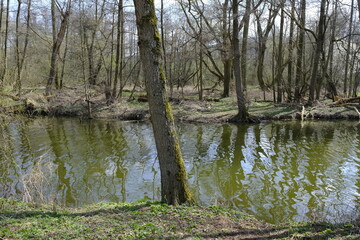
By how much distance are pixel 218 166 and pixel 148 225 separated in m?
5.80

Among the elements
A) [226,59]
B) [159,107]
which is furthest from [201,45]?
[159,107]

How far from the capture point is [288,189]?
27.0ft

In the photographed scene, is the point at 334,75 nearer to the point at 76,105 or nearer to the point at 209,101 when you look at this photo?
the point at 209,101

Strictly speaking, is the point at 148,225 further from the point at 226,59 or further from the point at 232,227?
the point at 226,59

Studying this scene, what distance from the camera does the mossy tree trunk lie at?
544cm

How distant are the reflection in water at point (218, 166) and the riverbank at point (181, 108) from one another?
8.28 ft

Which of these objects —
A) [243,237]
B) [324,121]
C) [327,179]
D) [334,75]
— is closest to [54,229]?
[243,237]

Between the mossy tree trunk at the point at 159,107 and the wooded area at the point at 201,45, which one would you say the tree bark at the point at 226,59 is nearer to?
the wooded area at the point at 201,45

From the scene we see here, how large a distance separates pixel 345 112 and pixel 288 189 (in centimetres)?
1409

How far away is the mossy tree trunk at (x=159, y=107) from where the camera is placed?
5441 mm

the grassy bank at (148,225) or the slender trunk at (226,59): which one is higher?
the slender trunk at (226,59)

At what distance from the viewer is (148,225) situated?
193 inches

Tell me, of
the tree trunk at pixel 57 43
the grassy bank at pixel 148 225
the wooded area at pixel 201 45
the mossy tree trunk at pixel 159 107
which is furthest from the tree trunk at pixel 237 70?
the tree trunk at pixel 57 43

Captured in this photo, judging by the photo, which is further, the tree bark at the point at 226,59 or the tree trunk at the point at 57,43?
the tree trunk at the point at 57,43
